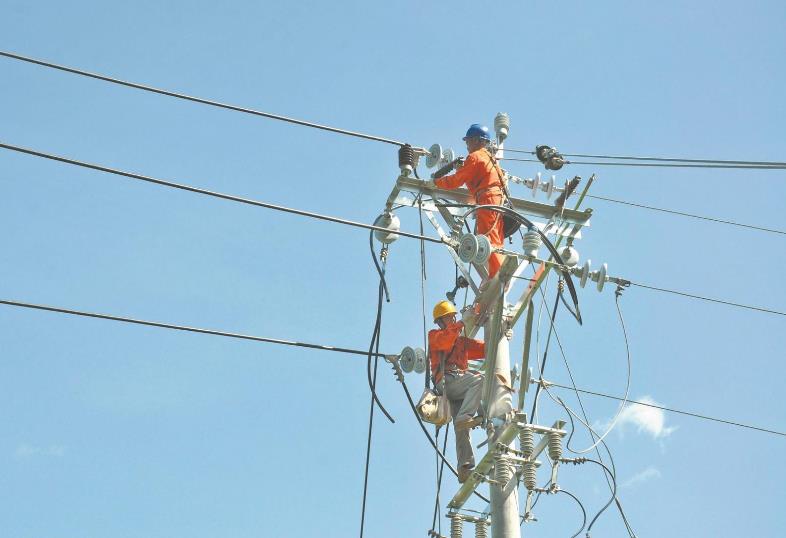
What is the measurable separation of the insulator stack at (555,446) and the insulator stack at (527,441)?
133 mm

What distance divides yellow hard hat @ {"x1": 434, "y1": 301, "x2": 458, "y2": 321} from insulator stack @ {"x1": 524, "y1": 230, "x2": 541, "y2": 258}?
1.58 m

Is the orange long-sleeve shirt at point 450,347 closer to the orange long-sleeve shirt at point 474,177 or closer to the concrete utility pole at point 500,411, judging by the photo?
the concrete utility pole at point 500,411

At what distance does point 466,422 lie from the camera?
351 inches

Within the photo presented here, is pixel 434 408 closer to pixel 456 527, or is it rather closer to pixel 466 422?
pixel 466 422

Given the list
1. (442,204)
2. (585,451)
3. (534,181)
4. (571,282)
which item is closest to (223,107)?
(442,204)

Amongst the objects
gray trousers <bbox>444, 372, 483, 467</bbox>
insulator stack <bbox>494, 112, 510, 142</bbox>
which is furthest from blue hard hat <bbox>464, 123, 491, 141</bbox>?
gray trousers <bbox>444, 372, 483, 467</bbox>

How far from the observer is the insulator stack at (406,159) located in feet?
31.7

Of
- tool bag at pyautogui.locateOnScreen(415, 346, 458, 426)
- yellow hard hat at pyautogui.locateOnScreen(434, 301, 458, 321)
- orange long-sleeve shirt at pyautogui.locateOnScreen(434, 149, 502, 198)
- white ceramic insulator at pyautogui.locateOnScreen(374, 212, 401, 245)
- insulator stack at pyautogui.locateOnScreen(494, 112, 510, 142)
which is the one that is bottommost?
tool bag at pyautogui.locateOnScreen(415, 346, 458, 426)

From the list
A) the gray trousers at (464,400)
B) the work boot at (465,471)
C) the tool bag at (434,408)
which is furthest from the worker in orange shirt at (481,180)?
the work boot at (465,471)

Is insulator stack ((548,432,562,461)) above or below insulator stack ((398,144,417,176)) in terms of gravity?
below

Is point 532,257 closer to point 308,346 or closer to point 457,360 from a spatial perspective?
point 457,360

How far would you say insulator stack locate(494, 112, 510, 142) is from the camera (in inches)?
400

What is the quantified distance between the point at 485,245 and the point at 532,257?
382mm

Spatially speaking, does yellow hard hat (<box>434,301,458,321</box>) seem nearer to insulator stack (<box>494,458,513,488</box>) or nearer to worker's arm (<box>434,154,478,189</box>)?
worker's arm (<box>434,154,478,189</box>)
